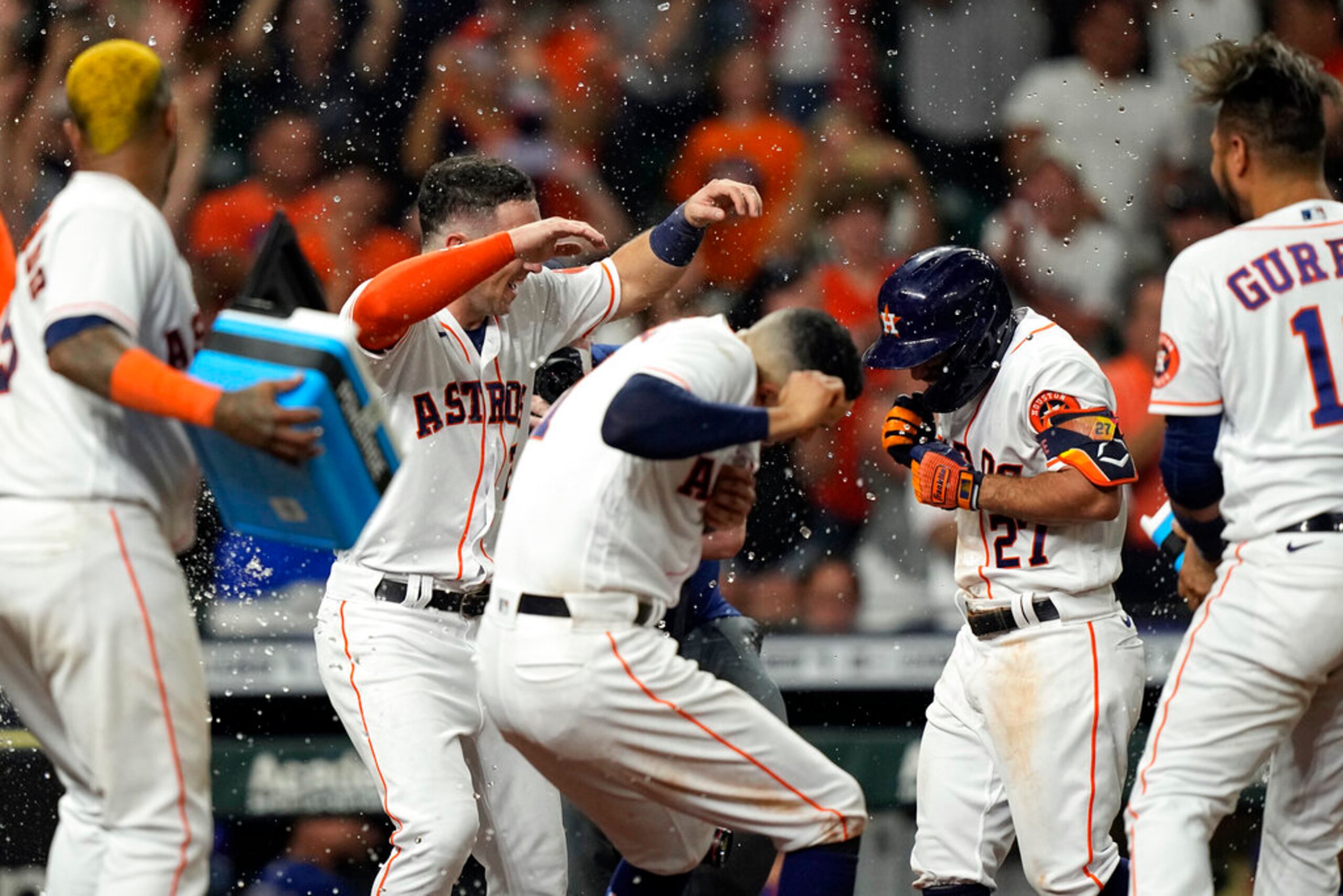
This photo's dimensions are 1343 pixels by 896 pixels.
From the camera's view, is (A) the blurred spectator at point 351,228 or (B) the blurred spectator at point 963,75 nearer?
(A) the blurred spectator at point 351,228

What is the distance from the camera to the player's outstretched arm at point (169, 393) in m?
2.89

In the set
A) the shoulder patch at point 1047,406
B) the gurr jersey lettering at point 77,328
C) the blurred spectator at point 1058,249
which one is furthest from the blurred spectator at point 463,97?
the gurr jersey lettering at point 77,328

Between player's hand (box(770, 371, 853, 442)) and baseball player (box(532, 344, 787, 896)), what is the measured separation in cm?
123

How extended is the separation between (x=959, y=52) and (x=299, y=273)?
4.48 metres

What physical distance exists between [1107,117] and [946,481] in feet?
11.7

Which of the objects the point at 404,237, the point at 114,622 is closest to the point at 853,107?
the point at 404,237

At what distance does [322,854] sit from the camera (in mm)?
5965

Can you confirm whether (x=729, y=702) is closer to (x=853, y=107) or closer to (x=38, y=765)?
(x=38, y=765)

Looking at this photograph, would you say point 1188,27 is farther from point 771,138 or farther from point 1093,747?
point 1093,747

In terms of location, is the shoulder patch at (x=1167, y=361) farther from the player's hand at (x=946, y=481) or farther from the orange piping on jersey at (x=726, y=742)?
the orange piping on jersey at (x=726, y=742)

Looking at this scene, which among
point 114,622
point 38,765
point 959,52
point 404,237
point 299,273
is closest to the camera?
point 114,622

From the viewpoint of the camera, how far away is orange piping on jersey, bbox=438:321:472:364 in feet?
14.0

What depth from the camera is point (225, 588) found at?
6148 millimetres

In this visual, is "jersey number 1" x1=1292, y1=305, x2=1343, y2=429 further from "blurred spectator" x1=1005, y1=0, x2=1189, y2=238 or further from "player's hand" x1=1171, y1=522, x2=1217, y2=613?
"blurred spectator" x1=1005, y1=0, x2=1189, y2=238
